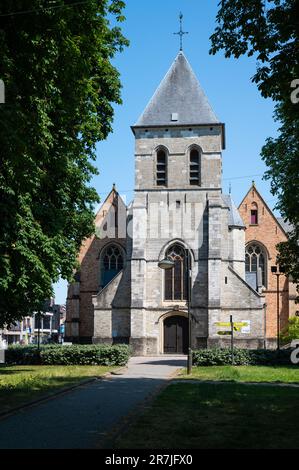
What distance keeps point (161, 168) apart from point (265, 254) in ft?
45.0

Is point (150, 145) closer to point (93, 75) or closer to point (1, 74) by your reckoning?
point (93, 75)

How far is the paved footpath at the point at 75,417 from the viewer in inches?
352

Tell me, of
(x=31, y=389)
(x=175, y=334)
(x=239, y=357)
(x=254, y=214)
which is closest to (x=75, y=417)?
(x=31, y=389)

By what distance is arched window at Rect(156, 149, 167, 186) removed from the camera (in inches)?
1592

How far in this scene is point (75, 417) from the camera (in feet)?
37.5

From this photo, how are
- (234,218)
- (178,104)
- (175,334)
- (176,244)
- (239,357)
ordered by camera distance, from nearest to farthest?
(239,357) → (175,334) → (176,244) → (178,104) → (234,218)

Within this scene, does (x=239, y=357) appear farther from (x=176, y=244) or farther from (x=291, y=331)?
(x=291, y=331)

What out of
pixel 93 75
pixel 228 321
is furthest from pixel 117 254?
pixel 93 75

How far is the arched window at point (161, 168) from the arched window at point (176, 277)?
4648mm

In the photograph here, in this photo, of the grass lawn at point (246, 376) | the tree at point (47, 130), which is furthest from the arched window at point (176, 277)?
the tree at point (47, 130)

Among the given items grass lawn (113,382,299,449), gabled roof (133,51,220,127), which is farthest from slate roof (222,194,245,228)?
grass lawn (113,382,299,449)

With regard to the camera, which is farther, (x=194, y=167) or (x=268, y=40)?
(x=194, y=167)

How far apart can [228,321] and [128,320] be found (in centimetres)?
656

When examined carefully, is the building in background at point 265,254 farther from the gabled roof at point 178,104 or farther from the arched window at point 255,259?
the gabled roof at point 178,104
